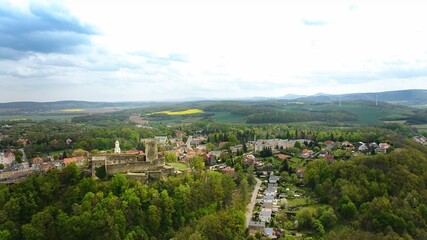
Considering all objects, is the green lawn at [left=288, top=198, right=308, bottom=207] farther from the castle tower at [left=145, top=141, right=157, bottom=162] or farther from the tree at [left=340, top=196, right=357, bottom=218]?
the castle tower at [left=145, top=141, right=157, bottom=162]

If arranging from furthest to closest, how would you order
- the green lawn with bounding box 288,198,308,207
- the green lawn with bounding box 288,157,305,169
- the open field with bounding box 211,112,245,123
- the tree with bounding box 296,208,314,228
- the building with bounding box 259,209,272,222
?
the open field with bounding box 211,112,245,123, the green lawn with bounding box 288,157,305,169, the green lawn with bounding box 288,198,308,207, the building with bounding box 259,209,272,222, the tree with bounding box 296,208,314,228

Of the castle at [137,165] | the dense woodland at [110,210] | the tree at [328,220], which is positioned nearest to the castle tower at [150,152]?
the castle at [137,165]

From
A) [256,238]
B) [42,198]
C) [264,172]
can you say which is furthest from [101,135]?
[256,238]

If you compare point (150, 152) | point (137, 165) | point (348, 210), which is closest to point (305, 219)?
point (348, 210)

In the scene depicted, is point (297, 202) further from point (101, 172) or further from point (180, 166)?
point (101, 172)

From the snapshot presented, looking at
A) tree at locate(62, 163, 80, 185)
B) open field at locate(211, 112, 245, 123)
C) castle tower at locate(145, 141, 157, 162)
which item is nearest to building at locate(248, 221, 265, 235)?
castle tower at locate(145, 141, 157, 162)

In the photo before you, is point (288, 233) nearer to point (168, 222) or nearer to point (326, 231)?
point (326, 231)

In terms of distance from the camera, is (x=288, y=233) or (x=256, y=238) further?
(x=288, y=233)

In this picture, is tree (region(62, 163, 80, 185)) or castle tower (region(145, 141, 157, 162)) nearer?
tree (region(62, 163, 80, 185))
